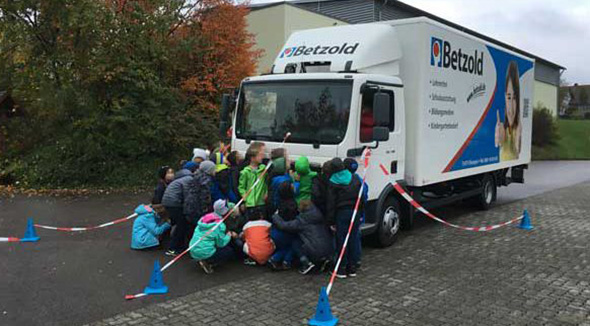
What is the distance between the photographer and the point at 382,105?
22.7 ft

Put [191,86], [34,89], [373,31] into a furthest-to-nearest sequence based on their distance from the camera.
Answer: [191,86]
[34,89]
[373,31]

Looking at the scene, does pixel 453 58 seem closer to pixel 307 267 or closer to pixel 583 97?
pixel 307 267

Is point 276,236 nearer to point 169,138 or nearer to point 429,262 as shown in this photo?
point 429,262

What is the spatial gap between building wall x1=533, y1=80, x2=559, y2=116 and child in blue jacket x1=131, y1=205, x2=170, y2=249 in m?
55.2

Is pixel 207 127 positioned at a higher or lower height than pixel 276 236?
higher

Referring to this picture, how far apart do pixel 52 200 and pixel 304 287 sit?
29.4ft

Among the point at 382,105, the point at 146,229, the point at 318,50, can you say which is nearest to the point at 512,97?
the point at 318,50

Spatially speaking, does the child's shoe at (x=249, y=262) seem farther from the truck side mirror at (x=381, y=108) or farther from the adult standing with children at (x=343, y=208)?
the truck side mirror at (x=381, y=108)

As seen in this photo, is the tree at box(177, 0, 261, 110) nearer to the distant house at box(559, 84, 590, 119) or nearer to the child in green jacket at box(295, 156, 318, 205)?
the child in green jacket at box(295, 156, 318, 205)

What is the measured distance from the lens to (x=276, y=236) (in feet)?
22.2

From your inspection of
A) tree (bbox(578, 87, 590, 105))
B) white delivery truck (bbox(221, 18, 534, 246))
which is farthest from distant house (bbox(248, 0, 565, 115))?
tree (bbox(578, 87, 590, 105))

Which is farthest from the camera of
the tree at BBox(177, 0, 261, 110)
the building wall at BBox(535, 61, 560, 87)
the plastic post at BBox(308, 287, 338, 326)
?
the building wall at BBox(535, 61, 560, 87)

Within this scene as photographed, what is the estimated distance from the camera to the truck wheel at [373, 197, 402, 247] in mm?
7774

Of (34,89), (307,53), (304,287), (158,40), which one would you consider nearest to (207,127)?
(158,40)
